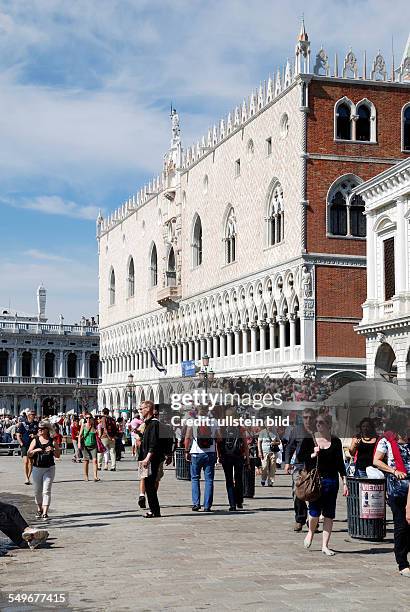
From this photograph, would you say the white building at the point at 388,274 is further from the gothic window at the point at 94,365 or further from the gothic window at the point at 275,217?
the gothic window at the point at 94,365

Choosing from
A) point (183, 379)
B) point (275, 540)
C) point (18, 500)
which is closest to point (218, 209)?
point (183, 379)

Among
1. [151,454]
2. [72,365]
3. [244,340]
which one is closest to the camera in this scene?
[151,454]

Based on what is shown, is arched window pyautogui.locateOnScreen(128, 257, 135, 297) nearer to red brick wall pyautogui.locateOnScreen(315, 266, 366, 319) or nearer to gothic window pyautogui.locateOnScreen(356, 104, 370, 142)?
red brick wall pyautogui.locateOnScreen(315, 266, 366, 319)

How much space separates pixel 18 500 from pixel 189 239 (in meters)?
38.4

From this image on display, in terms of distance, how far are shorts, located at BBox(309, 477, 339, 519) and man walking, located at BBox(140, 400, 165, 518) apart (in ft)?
12.6

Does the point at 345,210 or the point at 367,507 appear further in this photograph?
the point at 345,210

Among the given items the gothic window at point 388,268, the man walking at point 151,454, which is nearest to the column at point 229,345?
the gothic window at point 388,268

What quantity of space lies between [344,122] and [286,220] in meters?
4.45

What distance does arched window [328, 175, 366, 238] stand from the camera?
40.9 meters

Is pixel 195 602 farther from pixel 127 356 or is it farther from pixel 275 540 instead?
pixel 127 356

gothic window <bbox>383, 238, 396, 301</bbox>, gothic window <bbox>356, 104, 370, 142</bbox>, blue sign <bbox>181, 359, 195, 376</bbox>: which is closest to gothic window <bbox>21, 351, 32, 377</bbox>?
blue sign <bbox>181, 359, 195, 376</bbox>

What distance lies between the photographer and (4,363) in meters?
96.8

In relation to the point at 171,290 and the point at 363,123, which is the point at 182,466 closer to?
the point at 363,123

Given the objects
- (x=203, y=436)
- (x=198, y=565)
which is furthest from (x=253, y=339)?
(x=198, y=565)
